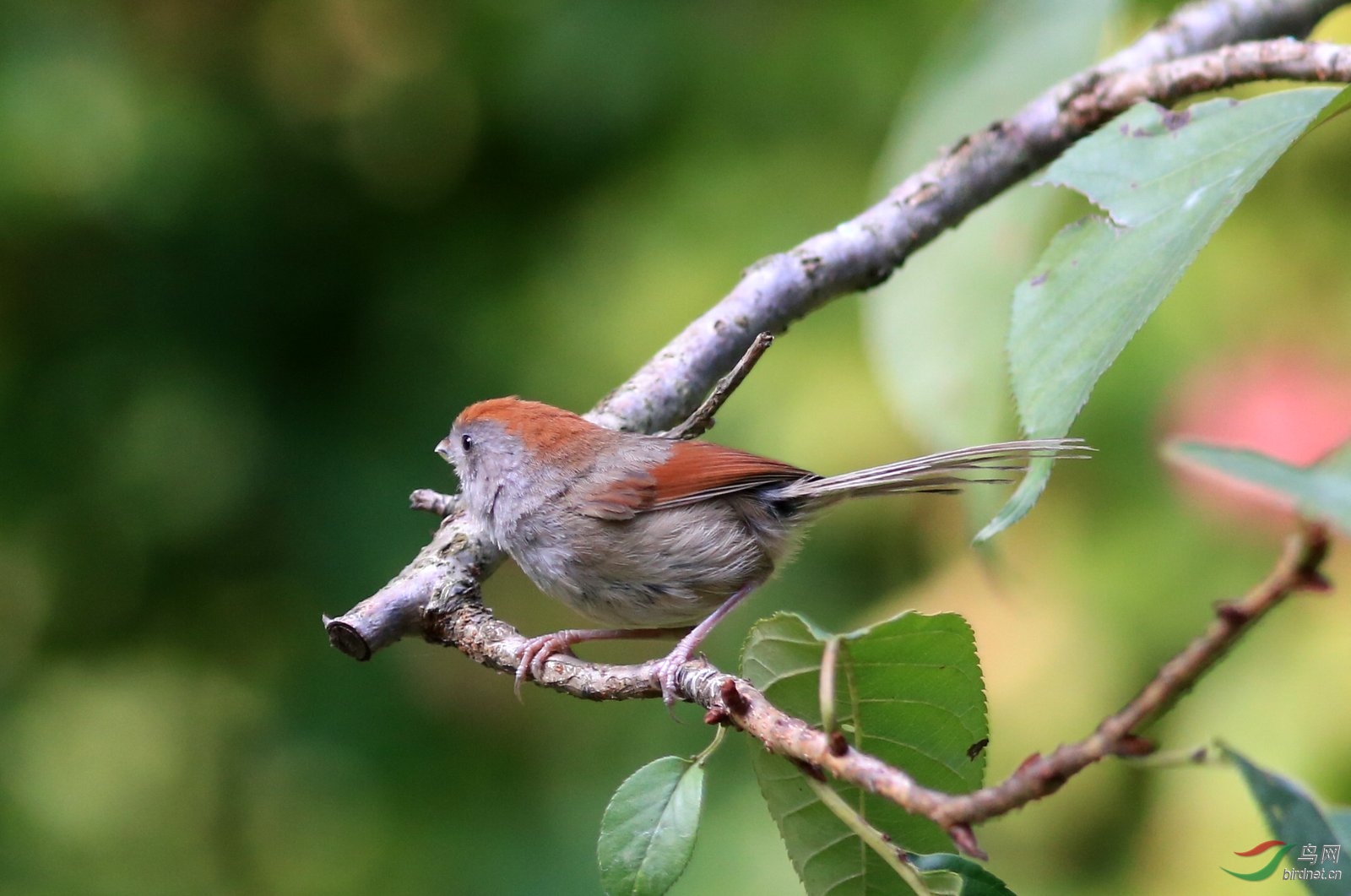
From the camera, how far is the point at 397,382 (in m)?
5.76

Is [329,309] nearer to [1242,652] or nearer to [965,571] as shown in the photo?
[965,571]

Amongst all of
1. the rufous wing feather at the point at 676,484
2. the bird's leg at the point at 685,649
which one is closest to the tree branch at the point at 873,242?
the rufous wing feather at the point at 676,484

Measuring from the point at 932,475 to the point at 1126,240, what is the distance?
0.99m

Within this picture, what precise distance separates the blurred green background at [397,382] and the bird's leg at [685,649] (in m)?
1.70

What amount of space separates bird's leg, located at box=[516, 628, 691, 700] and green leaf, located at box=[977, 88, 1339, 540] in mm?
882

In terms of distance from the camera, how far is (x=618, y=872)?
5.27ft

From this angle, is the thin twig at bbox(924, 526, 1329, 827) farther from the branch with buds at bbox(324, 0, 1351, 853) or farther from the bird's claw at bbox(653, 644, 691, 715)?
the bird's claw at bbox(653, 644, 691, 715)

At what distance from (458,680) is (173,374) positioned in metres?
2.11

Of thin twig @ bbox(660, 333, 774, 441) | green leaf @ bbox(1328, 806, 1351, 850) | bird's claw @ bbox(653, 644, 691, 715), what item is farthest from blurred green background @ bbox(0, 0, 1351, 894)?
green leaf @ bbox(1328, 806, 1351, 850)

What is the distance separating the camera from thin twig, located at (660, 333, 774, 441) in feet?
7.93

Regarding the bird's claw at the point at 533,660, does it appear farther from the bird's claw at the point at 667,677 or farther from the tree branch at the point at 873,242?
the tree branch at the point at 873,242

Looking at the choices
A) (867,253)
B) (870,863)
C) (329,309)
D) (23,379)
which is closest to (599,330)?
(329,309)

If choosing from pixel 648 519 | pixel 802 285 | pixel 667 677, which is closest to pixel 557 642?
pixel 648 519

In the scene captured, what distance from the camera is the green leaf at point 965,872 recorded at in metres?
1.44
